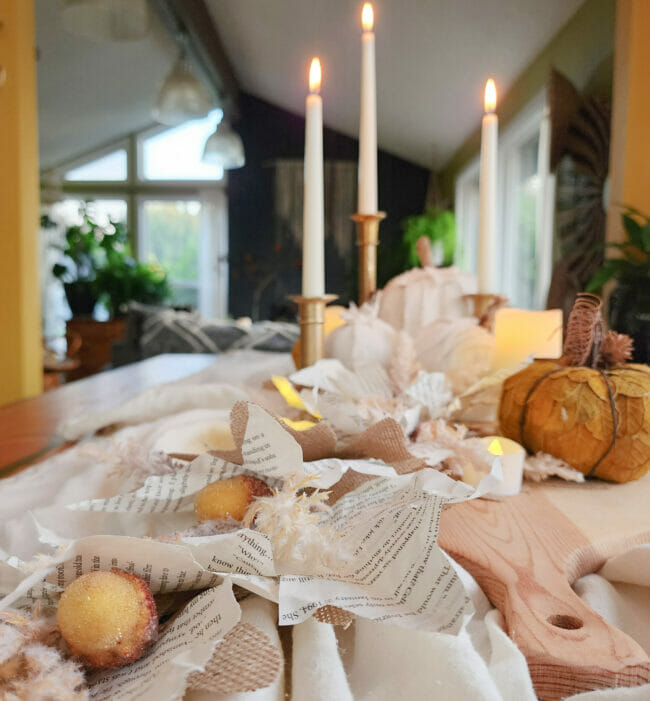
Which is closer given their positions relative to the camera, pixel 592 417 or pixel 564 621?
pixel 564 621

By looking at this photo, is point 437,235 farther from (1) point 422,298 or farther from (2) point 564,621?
(2) point 564,621

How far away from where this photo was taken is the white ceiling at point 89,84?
15.6 feet

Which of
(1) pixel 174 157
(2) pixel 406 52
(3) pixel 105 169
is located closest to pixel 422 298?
(2) pixel 406 52

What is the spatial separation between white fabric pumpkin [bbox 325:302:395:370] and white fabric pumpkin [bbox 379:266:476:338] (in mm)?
49

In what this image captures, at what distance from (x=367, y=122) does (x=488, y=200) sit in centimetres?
18

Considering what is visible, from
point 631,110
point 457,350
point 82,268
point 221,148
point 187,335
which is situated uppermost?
point 221,148

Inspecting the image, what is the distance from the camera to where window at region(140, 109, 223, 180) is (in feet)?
25.1

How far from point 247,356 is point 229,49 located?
509 cm

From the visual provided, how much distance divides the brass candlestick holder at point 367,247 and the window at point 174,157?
284 inches

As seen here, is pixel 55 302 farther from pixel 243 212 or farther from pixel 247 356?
pixel 247 356

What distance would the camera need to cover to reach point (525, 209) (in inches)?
150

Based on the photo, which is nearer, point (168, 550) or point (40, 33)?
point (168, 550)

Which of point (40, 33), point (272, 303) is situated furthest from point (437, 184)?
point (40, 33)

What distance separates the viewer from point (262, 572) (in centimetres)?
26
